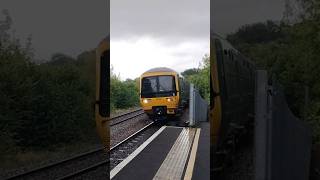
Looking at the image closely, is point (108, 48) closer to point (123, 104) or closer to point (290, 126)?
point (290, 126)

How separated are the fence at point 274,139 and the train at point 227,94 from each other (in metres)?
0.75

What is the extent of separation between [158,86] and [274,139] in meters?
11.8

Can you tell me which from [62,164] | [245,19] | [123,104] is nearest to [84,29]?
[62,164]

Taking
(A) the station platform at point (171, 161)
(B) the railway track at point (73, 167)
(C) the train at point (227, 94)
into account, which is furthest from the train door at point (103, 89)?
(B) the railway track at point (73, 167)

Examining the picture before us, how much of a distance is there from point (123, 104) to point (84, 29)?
1137cm

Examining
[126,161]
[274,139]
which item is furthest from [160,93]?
[274,139]

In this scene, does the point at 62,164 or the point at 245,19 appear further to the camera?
the point at 62,164

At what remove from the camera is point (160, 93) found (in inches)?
558

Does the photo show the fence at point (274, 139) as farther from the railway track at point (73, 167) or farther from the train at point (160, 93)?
the train at point (160, 93)

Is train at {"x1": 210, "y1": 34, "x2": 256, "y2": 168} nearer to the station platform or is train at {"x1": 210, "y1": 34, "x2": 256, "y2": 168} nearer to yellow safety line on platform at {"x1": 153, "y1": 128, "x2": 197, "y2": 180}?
the station platform

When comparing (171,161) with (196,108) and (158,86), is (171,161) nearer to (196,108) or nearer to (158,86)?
(196,108)

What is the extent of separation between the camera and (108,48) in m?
4.91

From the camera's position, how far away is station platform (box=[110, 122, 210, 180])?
5.98 meters

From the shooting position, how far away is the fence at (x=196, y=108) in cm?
896
